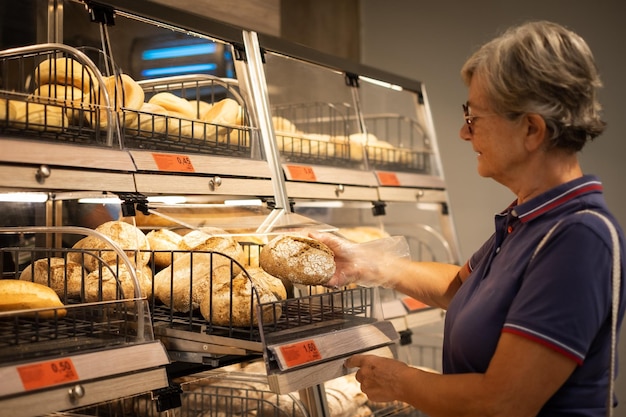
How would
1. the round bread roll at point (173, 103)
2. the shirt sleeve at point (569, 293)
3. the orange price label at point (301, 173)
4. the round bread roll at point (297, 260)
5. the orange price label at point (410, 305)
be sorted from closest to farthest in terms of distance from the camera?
the shirt sleeve at point (569, 293)
the round bread roll at point (297, 260)
the round bread roll at point (173, 103)
the orange price label at point (301, 173)
the orange price label at point (410, 305)

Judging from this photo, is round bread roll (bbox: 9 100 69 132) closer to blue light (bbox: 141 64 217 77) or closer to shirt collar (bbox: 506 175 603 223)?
blue light (bbox: 141 64 217 77)

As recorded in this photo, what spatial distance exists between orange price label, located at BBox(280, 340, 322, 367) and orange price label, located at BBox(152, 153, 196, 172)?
58cm

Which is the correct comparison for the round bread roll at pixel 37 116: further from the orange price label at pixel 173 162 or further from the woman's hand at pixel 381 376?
the woman's hand at pixel 381 376

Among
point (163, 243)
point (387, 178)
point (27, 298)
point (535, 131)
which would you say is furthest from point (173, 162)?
point (387, 178)

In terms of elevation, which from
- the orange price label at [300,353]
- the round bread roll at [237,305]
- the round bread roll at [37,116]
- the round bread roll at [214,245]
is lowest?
the orange price label at [300,353]

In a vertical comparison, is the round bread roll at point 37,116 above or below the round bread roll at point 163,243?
above

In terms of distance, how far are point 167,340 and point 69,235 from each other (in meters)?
0.47

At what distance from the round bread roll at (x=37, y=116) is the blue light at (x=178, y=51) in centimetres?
47

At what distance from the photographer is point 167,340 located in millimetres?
1699

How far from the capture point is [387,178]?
121 inches

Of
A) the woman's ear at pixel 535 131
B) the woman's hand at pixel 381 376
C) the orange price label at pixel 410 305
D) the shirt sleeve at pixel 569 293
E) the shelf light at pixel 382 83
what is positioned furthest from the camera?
the shelf light at pixel 382 83

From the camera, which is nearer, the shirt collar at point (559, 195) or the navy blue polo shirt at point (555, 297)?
the navy blue polo shirt at point (555, 297)

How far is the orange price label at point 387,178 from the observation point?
3037 millimetres

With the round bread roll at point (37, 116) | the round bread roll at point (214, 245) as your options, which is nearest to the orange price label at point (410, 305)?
the round bread roll at point (214, 245)
